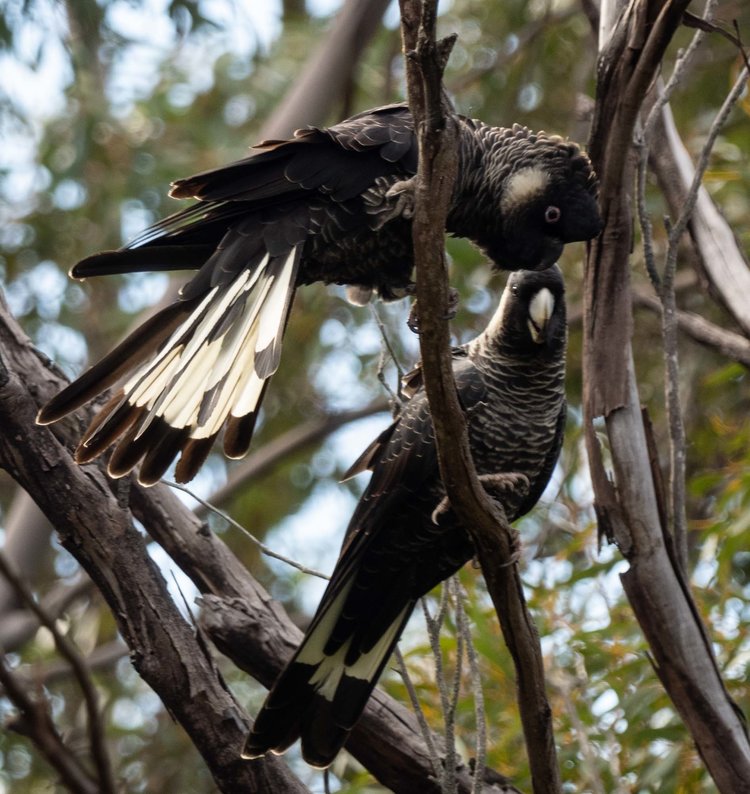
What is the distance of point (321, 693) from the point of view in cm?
274

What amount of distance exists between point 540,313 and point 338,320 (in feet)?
9.24

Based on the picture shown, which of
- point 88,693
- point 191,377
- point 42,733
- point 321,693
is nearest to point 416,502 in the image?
point 321,693

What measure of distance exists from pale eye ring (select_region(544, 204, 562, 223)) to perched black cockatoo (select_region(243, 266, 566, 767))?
19cm

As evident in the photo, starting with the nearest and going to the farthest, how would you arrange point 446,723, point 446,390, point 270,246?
point 446,390 < point 446,723 < point 270,246

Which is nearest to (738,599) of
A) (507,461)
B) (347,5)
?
(507,461)

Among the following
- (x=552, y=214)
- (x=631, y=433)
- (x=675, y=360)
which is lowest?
(x=631, y=433)

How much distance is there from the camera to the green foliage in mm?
3582

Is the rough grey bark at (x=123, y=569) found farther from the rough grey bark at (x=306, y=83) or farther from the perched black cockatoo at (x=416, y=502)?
the rough grey bark at (x=306, y=83)

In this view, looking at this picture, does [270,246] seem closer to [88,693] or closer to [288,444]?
[88,693]

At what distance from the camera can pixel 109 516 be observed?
2.43m

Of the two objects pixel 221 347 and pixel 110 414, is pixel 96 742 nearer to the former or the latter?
pixel 110 414

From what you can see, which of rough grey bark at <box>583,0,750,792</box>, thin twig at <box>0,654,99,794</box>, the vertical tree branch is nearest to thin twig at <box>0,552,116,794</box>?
thin twig at <box>0,654,99,794</box>

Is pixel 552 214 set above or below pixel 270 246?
above

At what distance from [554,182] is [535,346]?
43 centimetres
